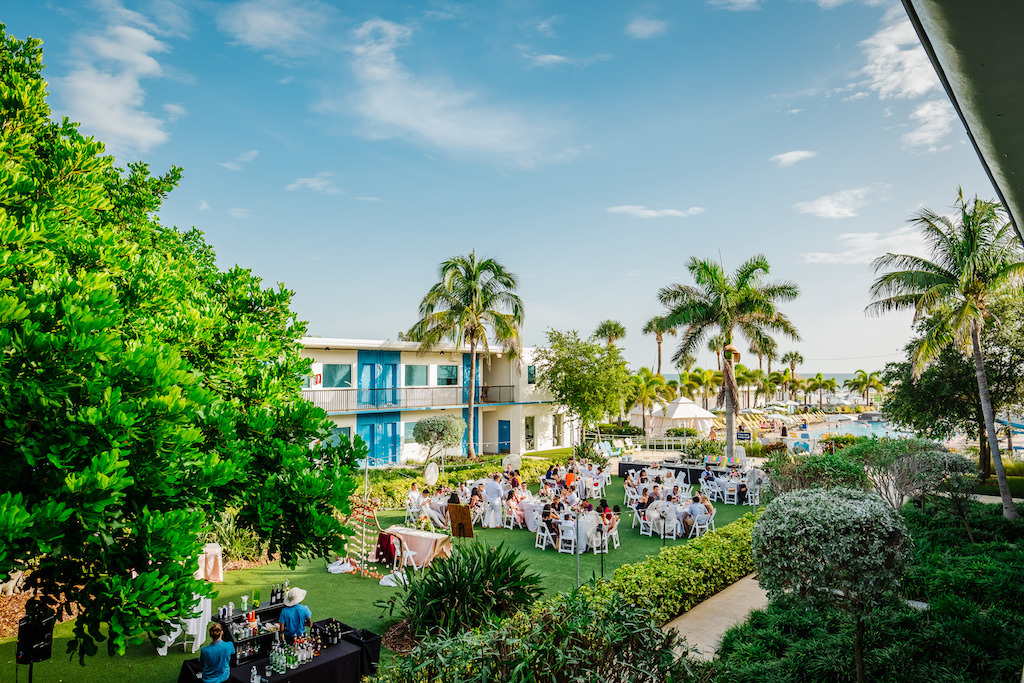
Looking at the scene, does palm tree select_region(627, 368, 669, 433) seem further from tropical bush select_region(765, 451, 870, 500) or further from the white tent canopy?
tropical bush select_region(765, 451, 870, 500)

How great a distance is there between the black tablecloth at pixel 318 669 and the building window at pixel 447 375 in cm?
2471

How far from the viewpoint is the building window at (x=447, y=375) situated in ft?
105

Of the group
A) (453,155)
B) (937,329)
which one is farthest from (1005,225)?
(453,155)

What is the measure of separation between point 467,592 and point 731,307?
23.8m

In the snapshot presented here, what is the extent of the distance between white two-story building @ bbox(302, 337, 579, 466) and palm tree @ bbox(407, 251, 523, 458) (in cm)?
153

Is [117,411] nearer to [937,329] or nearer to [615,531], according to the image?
[615,531]

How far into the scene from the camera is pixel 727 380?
27750 mm

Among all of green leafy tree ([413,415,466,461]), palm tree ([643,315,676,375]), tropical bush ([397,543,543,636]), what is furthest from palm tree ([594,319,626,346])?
tropical bush ([397,543,543,636])

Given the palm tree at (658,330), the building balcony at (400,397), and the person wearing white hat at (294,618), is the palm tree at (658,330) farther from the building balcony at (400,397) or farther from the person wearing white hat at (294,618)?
the person wearing white hat at (294,618)

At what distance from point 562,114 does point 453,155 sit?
5.58m

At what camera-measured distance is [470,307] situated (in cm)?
2897

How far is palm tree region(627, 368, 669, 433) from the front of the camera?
152ft

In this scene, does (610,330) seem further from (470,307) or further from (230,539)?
(230,539)

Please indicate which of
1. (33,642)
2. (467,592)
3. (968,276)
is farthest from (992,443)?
(33,642)
